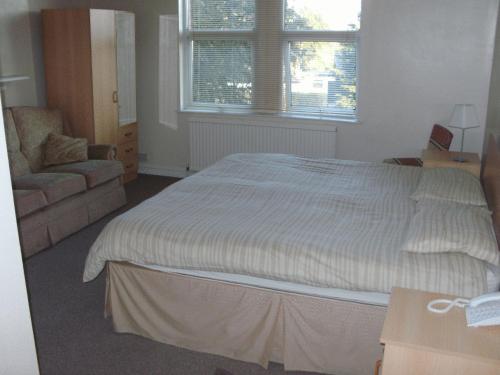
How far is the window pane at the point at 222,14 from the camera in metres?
5.72

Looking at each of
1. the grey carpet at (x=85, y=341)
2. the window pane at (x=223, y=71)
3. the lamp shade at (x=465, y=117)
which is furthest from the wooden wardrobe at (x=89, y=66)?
the lamp shade at (x=465, y=117)

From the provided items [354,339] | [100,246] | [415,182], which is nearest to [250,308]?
[354,339]

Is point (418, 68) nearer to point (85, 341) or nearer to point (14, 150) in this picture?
point (14, 150)

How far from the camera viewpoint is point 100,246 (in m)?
2.95

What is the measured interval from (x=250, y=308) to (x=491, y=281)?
3.72 feet

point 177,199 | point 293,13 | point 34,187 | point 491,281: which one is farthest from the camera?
point 293,13

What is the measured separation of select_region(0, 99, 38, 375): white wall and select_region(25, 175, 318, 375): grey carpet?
51.4 inches

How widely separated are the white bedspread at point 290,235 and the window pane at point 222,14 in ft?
8.36

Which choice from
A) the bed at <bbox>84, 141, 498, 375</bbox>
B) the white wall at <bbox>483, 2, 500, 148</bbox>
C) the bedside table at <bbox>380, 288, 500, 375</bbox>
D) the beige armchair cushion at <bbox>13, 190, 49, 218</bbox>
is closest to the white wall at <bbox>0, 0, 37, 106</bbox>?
the beige armchair cushion at <bbox>13, 190, 49, 218</bbox>

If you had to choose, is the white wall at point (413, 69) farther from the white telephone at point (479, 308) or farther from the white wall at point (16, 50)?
the white telephone at point (479, 308)

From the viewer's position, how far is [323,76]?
5.63 meters

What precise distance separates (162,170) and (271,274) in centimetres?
397

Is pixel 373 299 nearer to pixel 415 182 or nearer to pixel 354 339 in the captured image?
pixel 354 339

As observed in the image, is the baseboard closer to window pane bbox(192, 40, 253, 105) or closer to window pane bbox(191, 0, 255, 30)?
window pane bbox(192, 40, 253, 105)
